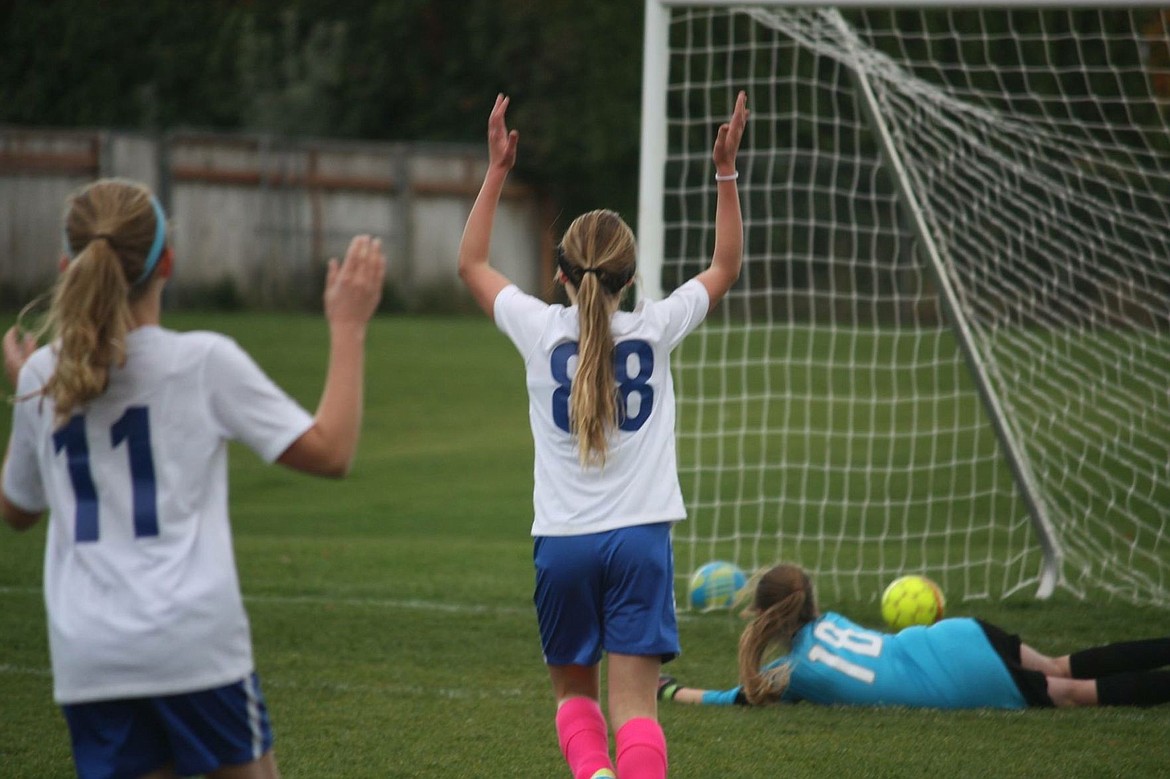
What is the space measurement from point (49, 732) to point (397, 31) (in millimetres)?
28579

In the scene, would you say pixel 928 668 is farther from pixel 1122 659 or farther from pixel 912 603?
pixel 912 603

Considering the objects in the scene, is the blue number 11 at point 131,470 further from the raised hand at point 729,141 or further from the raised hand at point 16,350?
the raised hand at point 729,141

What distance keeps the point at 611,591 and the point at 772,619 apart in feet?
5.68

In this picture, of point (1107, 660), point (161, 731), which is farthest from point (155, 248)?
point (1107, 660)

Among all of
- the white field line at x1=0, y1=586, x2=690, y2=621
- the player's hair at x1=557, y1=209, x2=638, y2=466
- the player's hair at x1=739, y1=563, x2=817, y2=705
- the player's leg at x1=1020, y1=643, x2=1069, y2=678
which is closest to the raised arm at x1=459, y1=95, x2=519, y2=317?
the player's hair at x1=557, y1=209, x2=638, y2=466

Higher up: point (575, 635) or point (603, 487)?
point (603, 487)

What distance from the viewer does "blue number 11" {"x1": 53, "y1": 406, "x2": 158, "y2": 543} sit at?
2.63 metres

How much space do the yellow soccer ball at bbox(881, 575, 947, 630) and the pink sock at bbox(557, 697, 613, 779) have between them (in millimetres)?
2947

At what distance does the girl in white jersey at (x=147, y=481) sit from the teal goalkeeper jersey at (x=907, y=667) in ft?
9.98

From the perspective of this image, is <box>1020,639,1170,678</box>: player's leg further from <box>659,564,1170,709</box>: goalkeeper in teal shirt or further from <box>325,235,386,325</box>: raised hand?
<box>325,235,386,325</box>: raised hand

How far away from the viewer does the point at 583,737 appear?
3.70m

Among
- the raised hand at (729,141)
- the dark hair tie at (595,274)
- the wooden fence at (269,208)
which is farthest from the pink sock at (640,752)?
the wooden fence at (269,208)

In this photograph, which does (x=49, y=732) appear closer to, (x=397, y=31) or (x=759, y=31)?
(x=759, y=31)

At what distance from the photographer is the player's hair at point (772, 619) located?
520 centimetres
